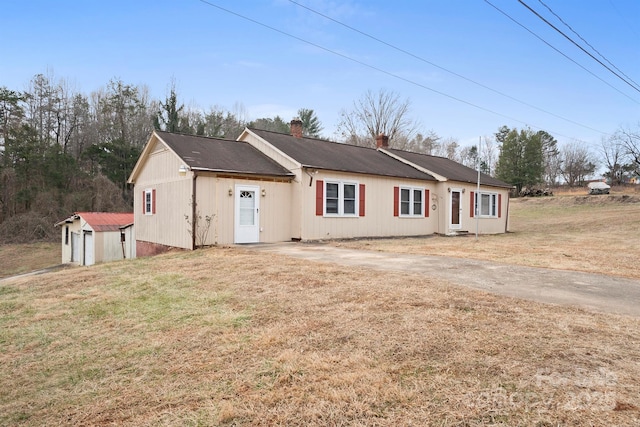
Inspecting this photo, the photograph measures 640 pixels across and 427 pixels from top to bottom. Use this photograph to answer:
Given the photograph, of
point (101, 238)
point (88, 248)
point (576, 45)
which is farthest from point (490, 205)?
point (88, 248)

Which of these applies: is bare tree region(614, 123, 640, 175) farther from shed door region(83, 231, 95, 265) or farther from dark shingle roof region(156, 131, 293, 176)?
shed door region(83, 231, 95, 265)

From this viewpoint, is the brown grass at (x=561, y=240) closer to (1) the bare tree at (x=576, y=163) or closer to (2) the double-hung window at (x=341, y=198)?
(2) the double-hung window at (x=341, y=198)

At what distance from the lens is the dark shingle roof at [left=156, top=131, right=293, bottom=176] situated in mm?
12461

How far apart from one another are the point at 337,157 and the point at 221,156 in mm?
4859

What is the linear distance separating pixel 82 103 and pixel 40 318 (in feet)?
103

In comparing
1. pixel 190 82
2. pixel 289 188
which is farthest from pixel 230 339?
pixel 190 82

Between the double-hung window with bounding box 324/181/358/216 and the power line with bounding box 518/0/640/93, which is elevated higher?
the power line with bounding box 518/0/640/93

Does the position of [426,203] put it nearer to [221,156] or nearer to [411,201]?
[411,201]

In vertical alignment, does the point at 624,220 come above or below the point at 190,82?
below

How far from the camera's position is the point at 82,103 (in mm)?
31500

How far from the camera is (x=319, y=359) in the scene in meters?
3.46

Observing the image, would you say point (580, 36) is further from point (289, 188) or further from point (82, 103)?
point (82, 103)

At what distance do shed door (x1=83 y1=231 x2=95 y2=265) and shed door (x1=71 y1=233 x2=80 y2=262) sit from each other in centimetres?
113

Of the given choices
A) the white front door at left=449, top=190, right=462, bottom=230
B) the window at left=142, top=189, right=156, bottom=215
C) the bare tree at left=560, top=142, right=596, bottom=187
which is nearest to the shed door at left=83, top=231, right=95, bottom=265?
the window at left=142, top=189, right=156, bottom=215
